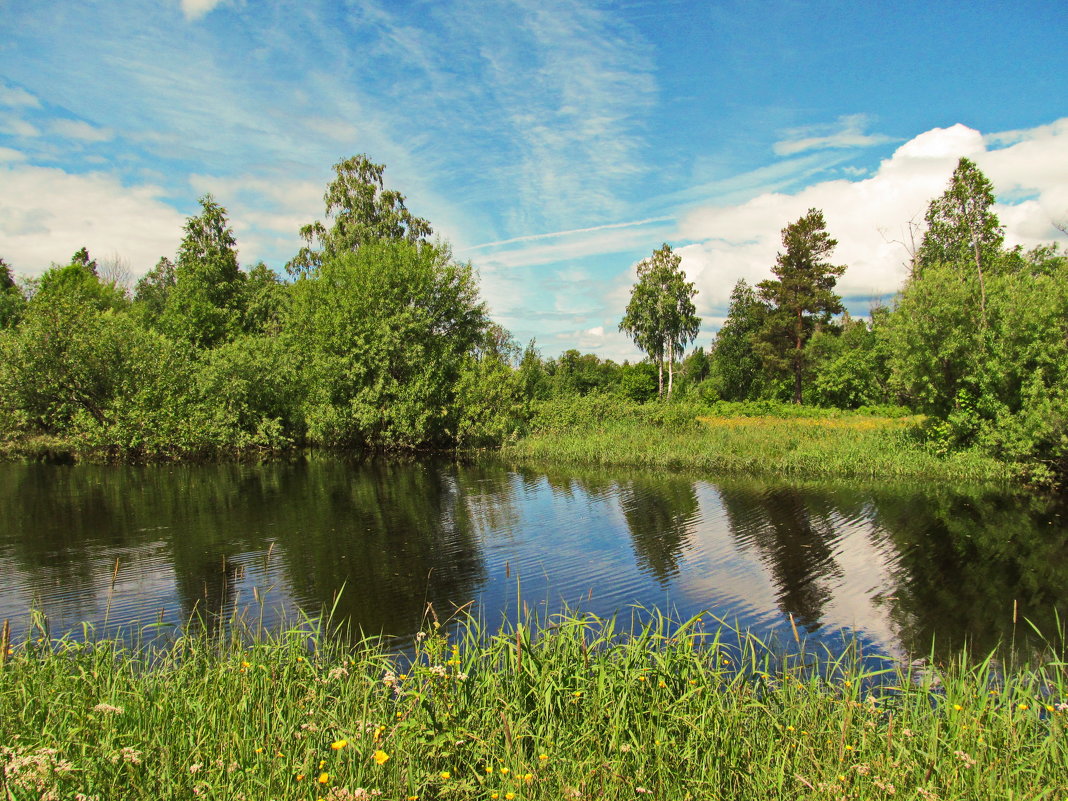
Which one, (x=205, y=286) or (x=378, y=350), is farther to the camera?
(x=205, y=286)

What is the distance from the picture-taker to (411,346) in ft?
104

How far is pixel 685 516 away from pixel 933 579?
630cm

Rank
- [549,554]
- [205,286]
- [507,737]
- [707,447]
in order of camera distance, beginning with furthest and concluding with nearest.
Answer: [205,286] → [707,447] → [549,554] → [507,737]

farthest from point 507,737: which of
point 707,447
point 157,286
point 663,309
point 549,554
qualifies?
point 157,286

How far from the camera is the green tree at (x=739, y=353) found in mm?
51062

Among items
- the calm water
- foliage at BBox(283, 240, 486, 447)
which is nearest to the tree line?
foliage at BBox(283, 240, 486, 447)

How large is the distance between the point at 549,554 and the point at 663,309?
34726mm

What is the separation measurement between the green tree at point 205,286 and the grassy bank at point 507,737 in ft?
132

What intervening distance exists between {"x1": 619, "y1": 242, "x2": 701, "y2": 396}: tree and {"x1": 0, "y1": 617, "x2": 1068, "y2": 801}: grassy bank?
136 ft

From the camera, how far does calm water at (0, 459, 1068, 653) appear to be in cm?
967

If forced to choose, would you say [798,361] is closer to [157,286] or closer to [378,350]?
[378,350]

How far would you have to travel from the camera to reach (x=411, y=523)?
1638cm

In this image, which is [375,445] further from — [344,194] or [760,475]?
[760,475]

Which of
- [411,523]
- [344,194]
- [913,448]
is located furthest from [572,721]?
[344,194]
